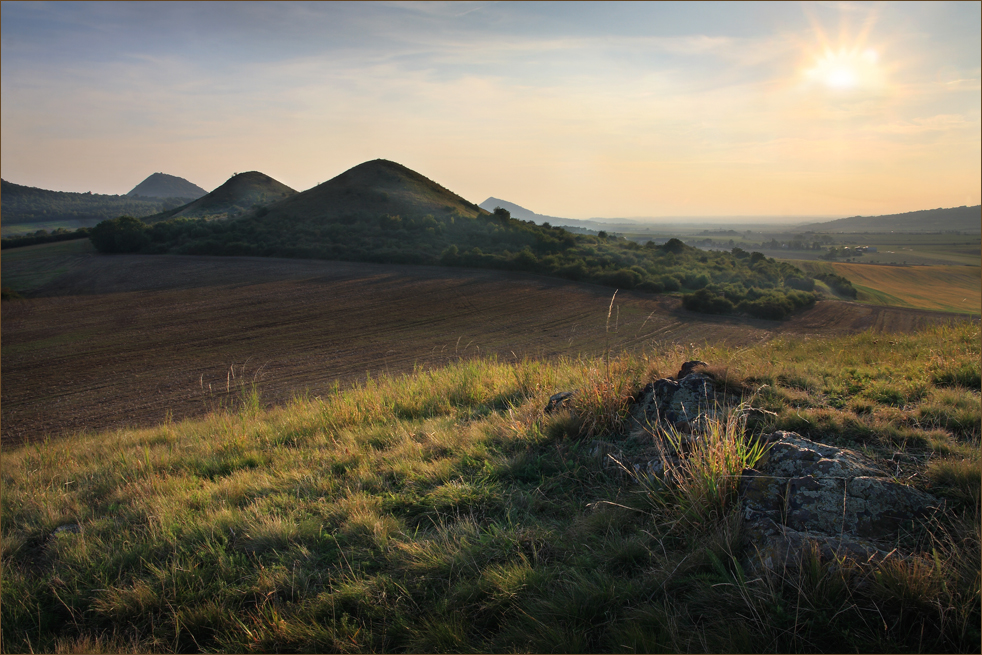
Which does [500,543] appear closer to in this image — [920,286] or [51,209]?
[920,286]

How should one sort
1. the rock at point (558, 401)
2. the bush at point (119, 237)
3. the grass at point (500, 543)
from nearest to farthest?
the grass at point (500, 543), the rock at point (558, 401), the bush at point (119, 237)

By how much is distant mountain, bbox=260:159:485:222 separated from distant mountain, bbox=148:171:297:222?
55.7ft

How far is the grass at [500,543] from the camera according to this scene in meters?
2.20

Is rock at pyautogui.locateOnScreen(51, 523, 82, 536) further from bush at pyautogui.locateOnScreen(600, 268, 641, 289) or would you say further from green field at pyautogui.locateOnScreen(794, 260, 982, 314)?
green field at pyautogui.locateOnScreen(794, 260, 982, 314)

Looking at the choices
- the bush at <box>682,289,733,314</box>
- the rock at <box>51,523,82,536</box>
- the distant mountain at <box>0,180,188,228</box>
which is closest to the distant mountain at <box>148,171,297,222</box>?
the distant mountain at <box>0,180,188,228</box>

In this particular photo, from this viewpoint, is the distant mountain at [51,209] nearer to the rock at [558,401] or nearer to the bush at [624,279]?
the bush at [624,279]

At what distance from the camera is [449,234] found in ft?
140

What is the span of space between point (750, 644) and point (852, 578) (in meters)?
0.64

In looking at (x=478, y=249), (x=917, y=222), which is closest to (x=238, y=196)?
(x=478, y=249)

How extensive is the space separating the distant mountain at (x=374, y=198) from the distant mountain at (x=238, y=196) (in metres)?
17.0

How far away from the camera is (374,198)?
170ft

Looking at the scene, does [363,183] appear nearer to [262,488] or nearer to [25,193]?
[262,488]

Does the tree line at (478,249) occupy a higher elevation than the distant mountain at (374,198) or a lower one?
lower

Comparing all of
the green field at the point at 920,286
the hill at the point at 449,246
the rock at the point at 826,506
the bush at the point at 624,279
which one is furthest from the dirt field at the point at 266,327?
the green field at the point at 920,286
